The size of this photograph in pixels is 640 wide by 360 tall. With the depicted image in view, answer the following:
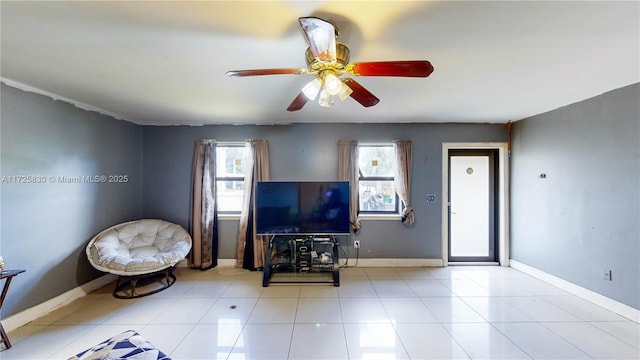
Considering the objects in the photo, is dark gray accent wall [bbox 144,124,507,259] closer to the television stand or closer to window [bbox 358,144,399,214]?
window [bbox 358,144,399,214]

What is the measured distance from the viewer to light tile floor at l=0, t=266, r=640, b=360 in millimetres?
2082

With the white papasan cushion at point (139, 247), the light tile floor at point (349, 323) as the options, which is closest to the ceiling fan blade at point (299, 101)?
the light tile floor at point (349, 323)

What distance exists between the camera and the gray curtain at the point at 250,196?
3.97 meters

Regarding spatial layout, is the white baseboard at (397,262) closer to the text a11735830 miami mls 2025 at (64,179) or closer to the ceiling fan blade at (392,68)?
the ceiling fan blade at (392,68)

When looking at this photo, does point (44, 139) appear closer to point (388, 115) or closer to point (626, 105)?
point (388, 115)

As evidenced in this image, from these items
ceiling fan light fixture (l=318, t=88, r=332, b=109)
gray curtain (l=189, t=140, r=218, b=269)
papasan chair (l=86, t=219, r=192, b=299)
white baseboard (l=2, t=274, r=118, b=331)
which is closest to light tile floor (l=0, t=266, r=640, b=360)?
white baseboard (l=2, t=274, r=118, b=331)

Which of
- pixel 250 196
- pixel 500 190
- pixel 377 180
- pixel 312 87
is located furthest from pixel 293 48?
pixel 500 190

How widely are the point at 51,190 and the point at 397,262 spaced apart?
4.56m

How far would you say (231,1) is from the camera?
1.34m

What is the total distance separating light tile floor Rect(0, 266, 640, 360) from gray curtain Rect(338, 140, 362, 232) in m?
0.97

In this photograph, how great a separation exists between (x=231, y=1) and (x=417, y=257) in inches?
160

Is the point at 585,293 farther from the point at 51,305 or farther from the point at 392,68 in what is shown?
the point at 51,305

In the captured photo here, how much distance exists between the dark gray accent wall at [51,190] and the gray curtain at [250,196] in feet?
5.79

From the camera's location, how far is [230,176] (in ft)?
13.8
